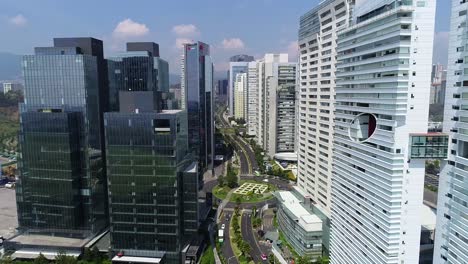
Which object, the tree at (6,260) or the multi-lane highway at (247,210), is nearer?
the tree at (6,260)

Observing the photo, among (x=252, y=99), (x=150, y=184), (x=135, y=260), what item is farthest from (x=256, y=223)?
(x=252, y=99)

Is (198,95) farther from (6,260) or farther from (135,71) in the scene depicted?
(6,260)

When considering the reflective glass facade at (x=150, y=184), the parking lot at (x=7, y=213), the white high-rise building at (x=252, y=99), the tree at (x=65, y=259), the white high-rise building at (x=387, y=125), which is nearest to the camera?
the white high-rise building at (x=387, y=125)

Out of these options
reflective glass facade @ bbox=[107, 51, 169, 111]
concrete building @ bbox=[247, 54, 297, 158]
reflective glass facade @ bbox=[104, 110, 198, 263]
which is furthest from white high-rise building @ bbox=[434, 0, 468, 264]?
concrete building @ bbox=[247, 54, 297, 158]

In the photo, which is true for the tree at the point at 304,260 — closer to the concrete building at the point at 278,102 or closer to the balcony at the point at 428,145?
the balcony at the point at 428,145

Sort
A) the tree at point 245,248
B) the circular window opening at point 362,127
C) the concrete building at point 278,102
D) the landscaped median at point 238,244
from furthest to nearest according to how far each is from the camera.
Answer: the concrete building at point 278,102 < the tree at point 245,248 < the landscaped median at point 238,244 < the circular window opening at point 362,127

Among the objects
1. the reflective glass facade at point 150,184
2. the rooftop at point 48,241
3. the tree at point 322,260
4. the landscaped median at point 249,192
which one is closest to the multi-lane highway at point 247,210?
the landscaped median at point 249,192

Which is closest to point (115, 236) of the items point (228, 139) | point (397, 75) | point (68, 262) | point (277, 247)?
point (68, 262)

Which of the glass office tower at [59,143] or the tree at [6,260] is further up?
the glass office tower at [59,143]

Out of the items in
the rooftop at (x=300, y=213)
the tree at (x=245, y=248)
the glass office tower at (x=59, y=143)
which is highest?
the glass office tower at (x=59, y=143)

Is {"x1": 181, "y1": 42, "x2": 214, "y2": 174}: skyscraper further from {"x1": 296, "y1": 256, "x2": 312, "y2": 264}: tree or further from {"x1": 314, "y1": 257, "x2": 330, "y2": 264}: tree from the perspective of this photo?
{"x1": 314, "y1": 257, "x2": 330, "y2": 264}: tree
